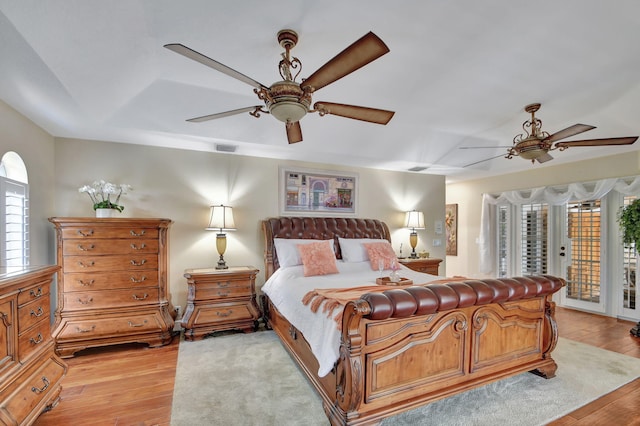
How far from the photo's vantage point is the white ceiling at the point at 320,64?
1918 mm

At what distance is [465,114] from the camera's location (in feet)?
11.6

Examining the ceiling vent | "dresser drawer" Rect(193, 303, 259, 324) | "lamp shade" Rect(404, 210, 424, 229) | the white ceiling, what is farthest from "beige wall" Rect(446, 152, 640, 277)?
"dresser drawer" Rect(193, 303, 259, 324)

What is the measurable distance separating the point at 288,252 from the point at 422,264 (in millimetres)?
2410

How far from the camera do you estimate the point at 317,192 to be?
4785 millimetres

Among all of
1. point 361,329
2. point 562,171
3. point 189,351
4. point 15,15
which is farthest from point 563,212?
point 15,15

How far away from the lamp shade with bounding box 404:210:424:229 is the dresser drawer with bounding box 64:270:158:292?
12.9 ft

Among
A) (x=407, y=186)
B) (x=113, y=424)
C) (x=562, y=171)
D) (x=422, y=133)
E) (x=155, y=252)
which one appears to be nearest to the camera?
(x=113, y=424)

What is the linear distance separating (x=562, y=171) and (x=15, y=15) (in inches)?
272

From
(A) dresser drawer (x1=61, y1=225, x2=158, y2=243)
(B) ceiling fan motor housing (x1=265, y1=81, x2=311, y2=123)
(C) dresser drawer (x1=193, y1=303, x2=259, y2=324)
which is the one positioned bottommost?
(C) dresser drawer (x1=193, y1=303, x2=259, y2=324)

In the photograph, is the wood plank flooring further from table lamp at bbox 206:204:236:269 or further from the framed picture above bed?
the framed picture above bed

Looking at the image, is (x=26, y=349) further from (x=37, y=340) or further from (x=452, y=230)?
(x=452, y=230)

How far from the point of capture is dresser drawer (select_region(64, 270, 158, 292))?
3.16 m

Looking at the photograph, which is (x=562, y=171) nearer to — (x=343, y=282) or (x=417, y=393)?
(x=343, y=282)

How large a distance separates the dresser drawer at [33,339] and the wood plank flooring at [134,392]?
0.56 m
